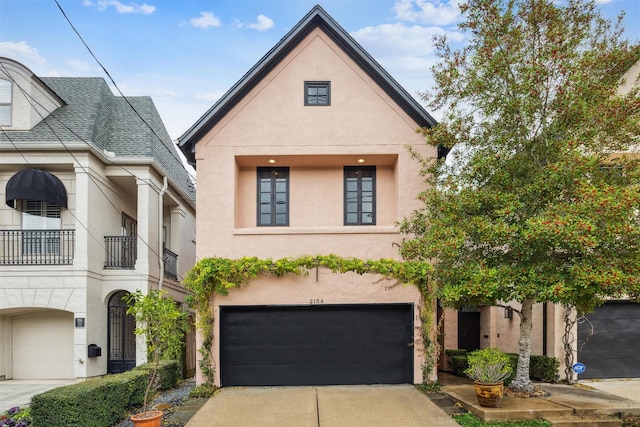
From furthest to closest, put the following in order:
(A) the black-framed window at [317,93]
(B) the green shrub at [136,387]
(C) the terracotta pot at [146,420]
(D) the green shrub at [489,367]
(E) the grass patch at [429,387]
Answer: (A) the black-framed window at [317,93], (E) the grass patch at [429,387], (B) the green shrub at [136,387], (D) the green shrub at [489,367], (C) the terracotta pot at [146,420]

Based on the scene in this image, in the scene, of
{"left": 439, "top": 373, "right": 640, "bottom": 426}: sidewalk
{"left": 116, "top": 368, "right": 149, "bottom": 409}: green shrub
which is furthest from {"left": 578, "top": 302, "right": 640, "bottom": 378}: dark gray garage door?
{"left": 116, "top": 368, "right": 149, "bottom": 409}: green shrub

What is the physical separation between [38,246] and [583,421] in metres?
14.4

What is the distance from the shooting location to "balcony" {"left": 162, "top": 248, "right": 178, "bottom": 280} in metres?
15.2

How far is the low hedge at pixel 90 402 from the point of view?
6.69 meters

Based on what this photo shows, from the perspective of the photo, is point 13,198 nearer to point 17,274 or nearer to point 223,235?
point 17,274

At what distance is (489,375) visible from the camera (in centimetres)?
776

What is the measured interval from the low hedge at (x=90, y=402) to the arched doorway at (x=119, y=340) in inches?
192

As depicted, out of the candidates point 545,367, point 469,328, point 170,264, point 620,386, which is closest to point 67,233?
point 170,264

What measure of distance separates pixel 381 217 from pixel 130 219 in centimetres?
1013

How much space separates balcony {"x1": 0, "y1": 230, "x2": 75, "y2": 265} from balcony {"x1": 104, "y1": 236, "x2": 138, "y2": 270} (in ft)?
3.47

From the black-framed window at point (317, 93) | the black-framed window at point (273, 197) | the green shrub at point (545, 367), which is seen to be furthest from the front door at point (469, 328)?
the black-framed window at point (317, 93)

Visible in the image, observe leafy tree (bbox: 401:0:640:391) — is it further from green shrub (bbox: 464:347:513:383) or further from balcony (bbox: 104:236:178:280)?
balcony (bbox: 104:236:178:280)

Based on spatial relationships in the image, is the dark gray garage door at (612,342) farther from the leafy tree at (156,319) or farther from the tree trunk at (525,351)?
the leafy tree at (156,319)

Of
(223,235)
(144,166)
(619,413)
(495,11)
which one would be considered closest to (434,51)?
(495,11)
